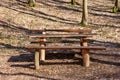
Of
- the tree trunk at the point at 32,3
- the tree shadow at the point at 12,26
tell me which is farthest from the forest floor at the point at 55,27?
the tree trunk at the point at 32,3

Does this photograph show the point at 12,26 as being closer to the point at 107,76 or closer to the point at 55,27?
the point at 55,27

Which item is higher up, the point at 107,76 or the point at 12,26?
the point at 12,26

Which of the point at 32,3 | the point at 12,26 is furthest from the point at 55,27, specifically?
the point at 32,3

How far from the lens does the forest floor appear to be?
9104 mm

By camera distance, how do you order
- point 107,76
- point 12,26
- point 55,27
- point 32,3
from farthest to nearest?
point 32,3, point 12,26, point 55,27, point 107,76

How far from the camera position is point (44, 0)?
25172 mm

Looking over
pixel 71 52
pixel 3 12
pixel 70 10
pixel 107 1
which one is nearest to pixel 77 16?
pixel 70 10

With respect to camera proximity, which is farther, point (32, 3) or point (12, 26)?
point (32, 3)

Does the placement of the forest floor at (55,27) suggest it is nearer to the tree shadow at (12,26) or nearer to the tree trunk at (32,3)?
the tree shadow at (12,26)

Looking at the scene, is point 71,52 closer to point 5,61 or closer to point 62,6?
point 5,61

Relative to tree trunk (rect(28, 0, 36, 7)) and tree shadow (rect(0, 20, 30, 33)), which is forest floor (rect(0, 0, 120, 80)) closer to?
tree shadow (rect(0, 20, 30, 33))

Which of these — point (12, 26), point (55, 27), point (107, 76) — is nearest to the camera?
point (107, 76)

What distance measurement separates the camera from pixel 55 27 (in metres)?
16.9

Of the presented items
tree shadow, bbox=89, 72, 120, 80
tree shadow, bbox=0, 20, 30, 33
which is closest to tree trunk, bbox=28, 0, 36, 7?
tree shadow, bbox=0, 20, 30, 33
